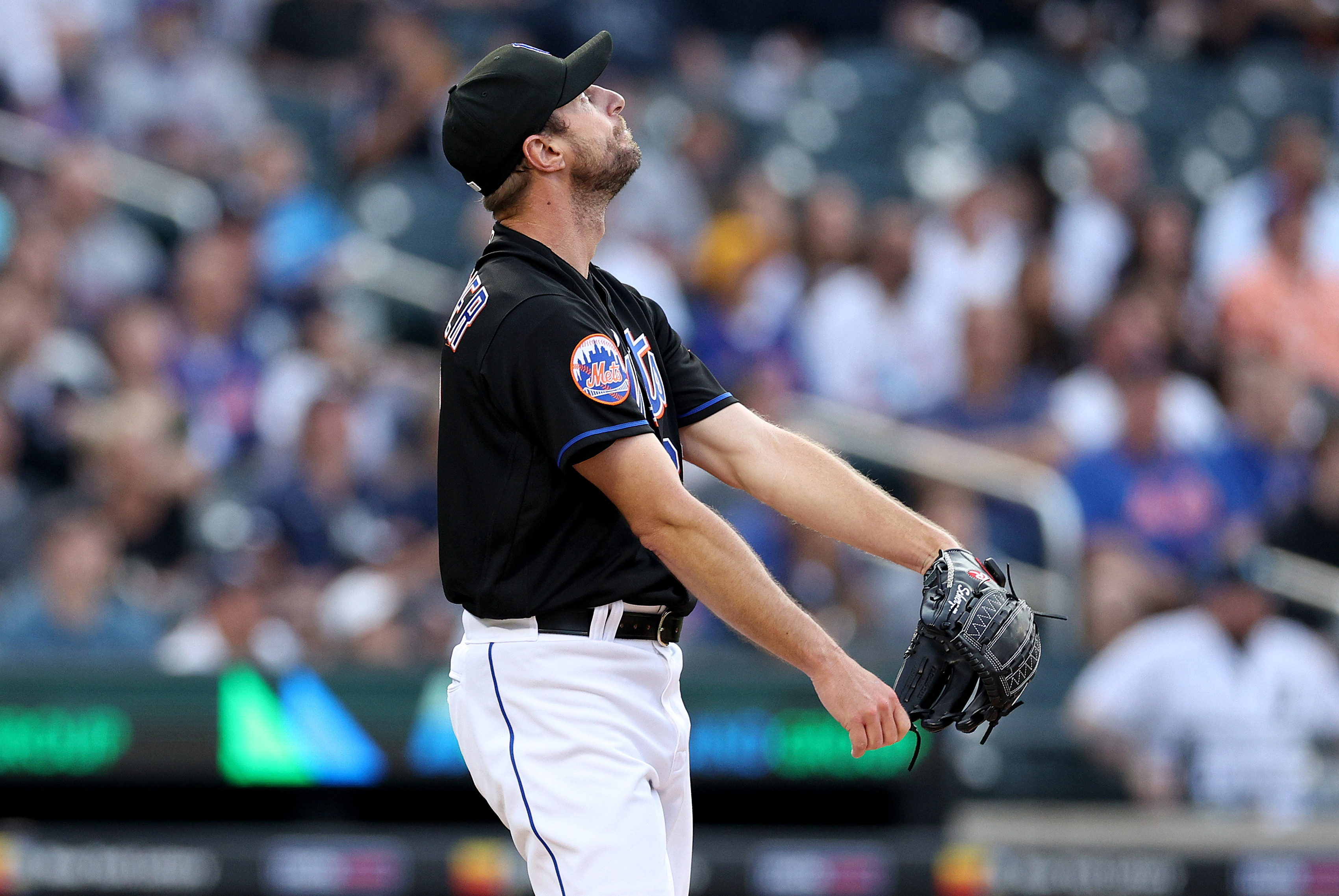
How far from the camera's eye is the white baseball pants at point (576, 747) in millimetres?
2717

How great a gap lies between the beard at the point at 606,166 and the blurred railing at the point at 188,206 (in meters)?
5.58

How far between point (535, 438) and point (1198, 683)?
158 inches

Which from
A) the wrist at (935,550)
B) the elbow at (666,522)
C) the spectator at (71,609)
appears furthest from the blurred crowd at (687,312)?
the elbow at (666,522)

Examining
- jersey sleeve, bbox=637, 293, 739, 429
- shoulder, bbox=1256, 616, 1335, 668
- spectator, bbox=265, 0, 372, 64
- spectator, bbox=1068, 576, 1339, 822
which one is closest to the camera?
jersey sleeve, bbox=637, 293, 739, 429

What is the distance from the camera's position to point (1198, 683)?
20.0ft

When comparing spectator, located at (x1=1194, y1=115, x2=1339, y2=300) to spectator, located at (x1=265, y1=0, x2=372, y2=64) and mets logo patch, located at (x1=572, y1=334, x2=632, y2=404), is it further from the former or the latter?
mets logo patch, located at (x1=572, y1=334, x2=632, y2=404)

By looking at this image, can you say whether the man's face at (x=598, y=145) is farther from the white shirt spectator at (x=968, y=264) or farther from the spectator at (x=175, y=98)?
the spectator at (x=175, y=98)

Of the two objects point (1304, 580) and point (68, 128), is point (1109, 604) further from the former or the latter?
point (68, 128)

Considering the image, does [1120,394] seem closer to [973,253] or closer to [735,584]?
[973,253]

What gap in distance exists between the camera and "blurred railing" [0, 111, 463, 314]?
855cm

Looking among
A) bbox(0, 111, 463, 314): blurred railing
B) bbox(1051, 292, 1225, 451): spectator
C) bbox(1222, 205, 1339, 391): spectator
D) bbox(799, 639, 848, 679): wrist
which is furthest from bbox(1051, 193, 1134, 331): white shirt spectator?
bbox(799, 639, 848, 679): wrist

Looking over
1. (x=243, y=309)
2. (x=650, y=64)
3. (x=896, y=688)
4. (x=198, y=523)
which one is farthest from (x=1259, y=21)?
(x=896, y=688)

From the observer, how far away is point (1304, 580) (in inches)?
262

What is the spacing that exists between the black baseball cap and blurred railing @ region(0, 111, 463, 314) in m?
5.63
